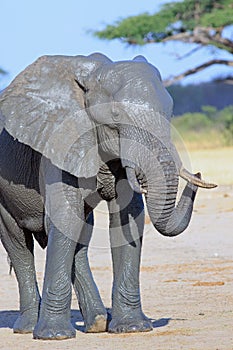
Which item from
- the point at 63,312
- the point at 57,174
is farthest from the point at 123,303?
the point at 57,174

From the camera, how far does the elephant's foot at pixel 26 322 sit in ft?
22.8

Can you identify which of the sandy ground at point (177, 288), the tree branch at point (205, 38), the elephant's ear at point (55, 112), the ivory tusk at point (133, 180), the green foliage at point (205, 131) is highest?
the elephant's ear at point (55, 112)

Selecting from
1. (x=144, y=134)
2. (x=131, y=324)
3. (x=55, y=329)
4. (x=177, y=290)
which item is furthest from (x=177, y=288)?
(x=144, y=134)

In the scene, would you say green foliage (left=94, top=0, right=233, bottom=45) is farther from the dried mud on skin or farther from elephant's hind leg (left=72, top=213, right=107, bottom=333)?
elephant's hind leg (left=72, top=213, right=107, bottom=333)

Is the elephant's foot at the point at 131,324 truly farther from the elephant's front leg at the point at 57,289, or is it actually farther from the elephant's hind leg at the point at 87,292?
the elephant's front leg at the point at 57,289

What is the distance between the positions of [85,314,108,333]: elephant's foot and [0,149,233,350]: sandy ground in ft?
0.24

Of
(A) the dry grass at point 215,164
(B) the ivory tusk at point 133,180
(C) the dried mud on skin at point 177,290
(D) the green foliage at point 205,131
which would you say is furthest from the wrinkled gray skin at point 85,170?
(D) the green foliage at point 205,131

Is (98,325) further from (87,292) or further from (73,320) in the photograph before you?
(73,320)

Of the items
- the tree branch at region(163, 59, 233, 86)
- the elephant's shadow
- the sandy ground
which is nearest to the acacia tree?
the tree branch at region(163, 59, 233, 86)

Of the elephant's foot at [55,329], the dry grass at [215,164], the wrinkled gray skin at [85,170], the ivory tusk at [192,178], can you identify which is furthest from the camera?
the dry grass at [215,164]

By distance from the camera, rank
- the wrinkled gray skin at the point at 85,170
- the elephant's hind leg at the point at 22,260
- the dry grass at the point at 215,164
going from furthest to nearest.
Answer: the dry grass at the point at 215,164 < the elephant's hind leg at the point at 22,260 < the wrinkled gray skin at the point at 85,170

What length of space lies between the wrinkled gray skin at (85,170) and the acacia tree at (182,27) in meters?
23.8

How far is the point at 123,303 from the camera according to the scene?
6707 mm

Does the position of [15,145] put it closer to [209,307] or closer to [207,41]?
[209,307]
